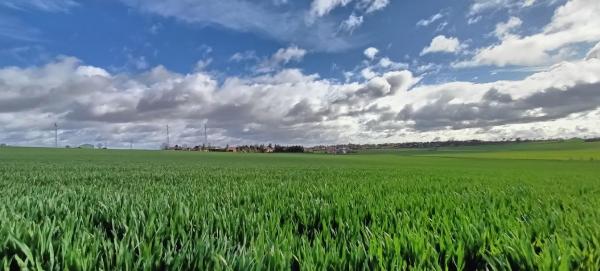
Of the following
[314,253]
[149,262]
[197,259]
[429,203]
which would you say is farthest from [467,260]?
[429,203]

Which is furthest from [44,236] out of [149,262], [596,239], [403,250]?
[596,239]

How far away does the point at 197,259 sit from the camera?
247 cm

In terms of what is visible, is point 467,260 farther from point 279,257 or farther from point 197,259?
point 197,259

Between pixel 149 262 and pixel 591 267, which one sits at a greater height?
pixel 149 262

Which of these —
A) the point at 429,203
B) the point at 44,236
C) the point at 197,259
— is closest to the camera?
the point at 197,259

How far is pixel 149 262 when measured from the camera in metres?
2.28

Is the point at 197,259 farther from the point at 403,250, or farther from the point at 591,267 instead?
the point at 591,267

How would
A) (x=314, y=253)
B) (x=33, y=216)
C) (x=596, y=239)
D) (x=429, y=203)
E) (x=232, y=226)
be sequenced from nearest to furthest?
(x=314, y=253) < (x=596, y=239) < (x=232, y=226) < (x=33, y=216) < (x=429, y=203)

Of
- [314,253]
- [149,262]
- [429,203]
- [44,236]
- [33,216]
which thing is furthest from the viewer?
[429,203]

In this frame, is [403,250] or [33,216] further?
[33,216]

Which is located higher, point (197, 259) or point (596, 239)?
point (197, 259)

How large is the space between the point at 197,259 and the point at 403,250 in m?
1.67

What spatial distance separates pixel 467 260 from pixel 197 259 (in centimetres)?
237

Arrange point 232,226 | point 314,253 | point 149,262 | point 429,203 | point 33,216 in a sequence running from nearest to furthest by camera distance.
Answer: point 149,262, point 314,253, point 232,226, point 33,216, point 429,203
